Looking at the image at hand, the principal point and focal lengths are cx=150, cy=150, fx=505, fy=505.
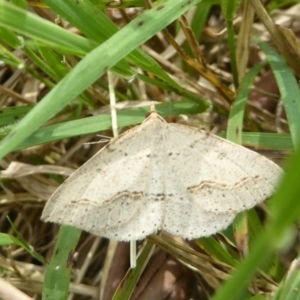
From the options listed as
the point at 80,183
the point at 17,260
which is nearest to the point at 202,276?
the point at 80,183

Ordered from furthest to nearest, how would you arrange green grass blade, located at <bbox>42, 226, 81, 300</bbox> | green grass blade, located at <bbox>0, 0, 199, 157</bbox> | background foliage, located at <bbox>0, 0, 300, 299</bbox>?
green grass blade, located at <bbox>42, 226, 81, 300</bbox> < background foliage, located at <bbox>0, 0, 300, 299</bbox> < green grass blade, located at <bbox>0, 0, 199, 157</bbox>

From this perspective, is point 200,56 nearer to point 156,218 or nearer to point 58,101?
point 156,218

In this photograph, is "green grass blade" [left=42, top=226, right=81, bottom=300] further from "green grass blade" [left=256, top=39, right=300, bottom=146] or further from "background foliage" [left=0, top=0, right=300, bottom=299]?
"green grass blade" [left=256, top=39, right=300, bottom=146]

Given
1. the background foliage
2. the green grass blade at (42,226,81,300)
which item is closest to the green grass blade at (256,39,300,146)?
the background foliage

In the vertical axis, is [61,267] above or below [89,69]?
below

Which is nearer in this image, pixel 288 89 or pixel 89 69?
pixel 89 69

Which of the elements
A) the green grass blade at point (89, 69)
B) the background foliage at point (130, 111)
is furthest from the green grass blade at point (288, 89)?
the green grass blade at point (89, 69)

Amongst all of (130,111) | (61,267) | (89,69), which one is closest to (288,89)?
(130,111)

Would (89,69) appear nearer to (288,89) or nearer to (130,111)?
(130,111)

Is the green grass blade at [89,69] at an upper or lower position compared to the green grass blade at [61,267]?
upper

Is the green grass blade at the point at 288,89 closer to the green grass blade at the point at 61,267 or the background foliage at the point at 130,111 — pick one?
the background foliage at the point at 130,111

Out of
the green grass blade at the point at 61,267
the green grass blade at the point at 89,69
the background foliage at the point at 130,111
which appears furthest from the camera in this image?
the green grass blade at the point at 61,267

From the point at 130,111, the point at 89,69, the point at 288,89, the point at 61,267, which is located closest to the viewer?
the point at 89,69
